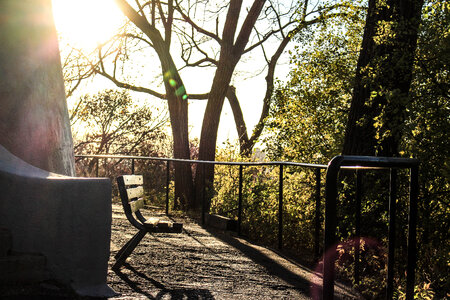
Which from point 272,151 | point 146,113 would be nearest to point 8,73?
point 272,151

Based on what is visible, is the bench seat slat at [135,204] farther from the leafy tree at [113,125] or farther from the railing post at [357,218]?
the leafy tree at [113,125]

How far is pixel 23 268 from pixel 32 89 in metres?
1.94

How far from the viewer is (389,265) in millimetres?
4203

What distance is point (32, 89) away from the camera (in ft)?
17.8

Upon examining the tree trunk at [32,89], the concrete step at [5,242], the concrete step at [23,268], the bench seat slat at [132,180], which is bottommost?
the concrete step at [23,268]

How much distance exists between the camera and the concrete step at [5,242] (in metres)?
4.16

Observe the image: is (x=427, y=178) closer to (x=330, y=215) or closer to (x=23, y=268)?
(x=330, y=215)

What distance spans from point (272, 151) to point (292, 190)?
2.90m

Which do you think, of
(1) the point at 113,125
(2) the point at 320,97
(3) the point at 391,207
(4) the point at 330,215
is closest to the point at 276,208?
(2) the point at 320,97

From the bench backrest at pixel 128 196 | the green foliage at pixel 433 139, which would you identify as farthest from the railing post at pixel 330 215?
the bench backrest at pixel 128 196

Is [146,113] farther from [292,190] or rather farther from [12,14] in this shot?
[12,14]

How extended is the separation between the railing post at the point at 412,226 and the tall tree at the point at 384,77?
1630 mm

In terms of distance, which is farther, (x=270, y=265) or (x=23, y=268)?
(x=270, y=265)

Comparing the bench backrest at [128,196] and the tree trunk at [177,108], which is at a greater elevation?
the tree trunk at [177,108]
